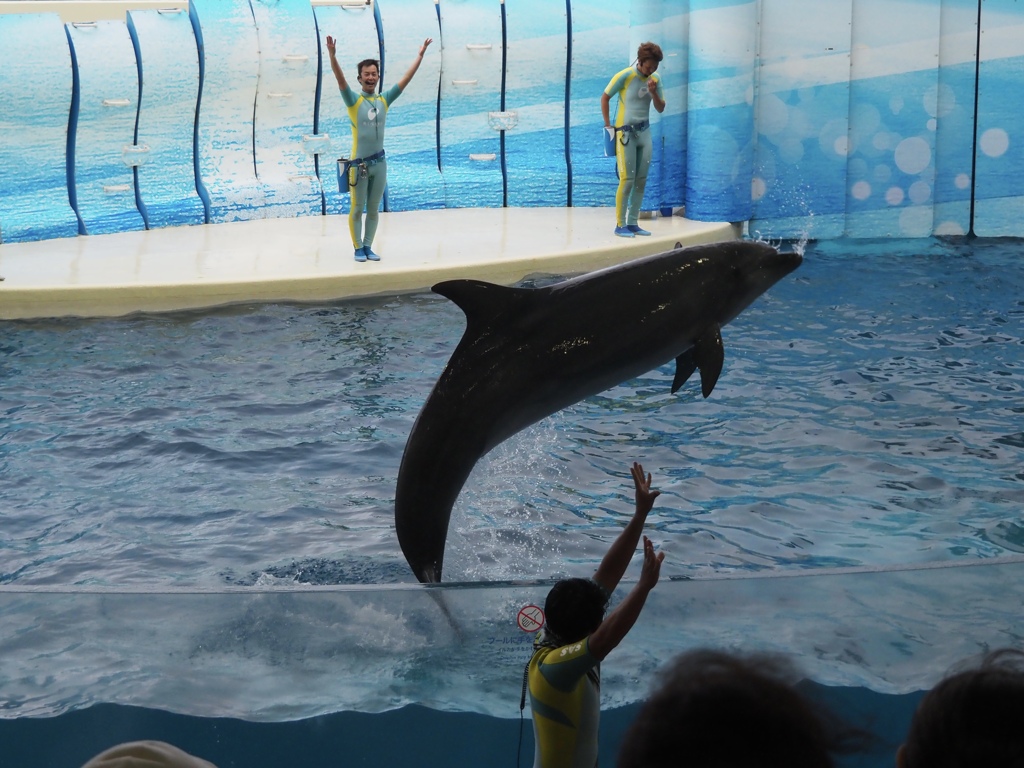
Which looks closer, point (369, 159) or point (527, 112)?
point (369, 159)

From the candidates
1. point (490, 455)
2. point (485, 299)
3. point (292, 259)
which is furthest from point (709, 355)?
point (292, 259)

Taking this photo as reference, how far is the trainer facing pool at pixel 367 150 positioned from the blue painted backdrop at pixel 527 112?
8.56 ft

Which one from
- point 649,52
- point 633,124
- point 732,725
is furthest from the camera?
point 633,124

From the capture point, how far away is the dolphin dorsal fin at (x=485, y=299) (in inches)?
139

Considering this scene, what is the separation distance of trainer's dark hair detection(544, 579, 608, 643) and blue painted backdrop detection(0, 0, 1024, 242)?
9253 mm

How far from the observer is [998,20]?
35.5 ft

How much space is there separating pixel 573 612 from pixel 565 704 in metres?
0.19

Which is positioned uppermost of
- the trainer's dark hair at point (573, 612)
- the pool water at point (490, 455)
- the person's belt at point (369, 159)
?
the person's belt at point (369, 159)

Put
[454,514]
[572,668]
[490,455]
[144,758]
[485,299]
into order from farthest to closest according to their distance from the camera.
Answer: [490,455] < [454,514] < [485,299] < [572,668] < [144,758]

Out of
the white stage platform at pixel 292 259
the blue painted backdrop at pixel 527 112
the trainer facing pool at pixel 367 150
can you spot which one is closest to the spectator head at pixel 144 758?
the white stage platform at pixel 292 259

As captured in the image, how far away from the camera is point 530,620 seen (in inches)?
120

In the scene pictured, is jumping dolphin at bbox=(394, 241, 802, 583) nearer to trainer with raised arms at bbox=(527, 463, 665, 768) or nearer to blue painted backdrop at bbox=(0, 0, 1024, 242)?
trainer with raised arms at bbox=(527, 463, 665, 768)

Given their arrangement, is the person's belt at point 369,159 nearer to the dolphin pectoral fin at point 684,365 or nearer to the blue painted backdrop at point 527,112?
the blue painted backdrop at point 527,112

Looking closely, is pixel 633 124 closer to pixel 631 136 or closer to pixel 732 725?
pixel 631 136
